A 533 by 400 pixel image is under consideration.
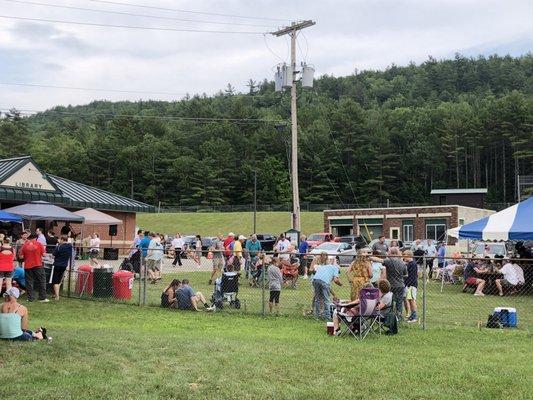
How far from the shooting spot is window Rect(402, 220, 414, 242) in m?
53.6

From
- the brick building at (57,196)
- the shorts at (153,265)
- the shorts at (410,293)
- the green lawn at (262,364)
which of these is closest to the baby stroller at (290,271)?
the shorts at (153,265)

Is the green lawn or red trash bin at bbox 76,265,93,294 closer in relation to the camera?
the green lawn

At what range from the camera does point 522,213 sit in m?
20.8

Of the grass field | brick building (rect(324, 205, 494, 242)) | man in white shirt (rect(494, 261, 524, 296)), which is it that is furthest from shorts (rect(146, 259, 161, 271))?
the grass field

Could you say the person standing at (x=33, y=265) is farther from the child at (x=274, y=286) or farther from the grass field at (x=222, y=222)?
the grass field at (x=222, y=222)

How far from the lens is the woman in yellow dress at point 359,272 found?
13094 millimetres

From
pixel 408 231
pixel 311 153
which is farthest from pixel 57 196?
pixel 311 153

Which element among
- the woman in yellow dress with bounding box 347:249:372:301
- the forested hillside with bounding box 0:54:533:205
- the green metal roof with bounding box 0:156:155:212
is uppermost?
the forested hillside with bounding box 0:54:533:205

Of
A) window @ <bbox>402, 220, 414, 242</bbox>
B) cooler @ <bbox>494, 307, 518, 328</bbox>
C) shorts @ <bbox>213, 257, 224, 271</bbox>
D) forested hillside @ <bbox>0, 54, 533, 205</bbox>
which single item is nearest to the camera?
cooler @ <bbox>494, 307, 518, 328</bbox>

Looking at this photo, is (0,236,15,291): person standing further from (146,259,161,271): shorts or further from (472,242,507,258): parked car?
(472,242,507,258): parked car

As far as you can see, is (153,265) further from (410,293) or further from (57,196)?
(57,196)

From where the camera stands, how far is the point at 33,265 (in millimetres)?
15758

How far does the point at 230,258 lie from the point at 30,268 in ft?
20.8

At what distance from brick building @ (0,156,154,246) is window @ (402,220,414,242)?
899 inches
